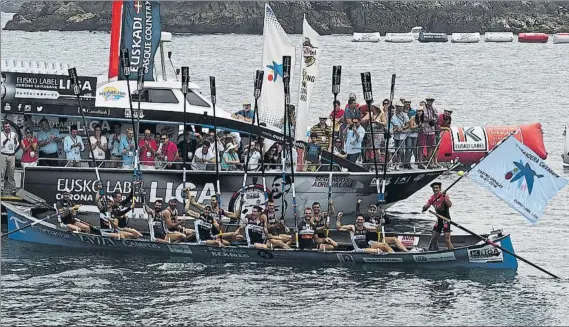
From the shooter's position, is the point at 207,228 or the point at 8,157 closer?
the point at 207,228

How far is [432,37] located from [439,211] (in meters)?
115

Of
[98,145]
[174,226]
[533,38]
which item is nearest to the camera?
[174,226]

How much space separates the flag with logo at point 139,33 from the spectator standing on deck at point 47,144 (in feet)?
9.07

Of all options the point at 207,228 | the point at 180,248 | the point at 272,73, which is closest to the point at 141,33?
the point at 272,73

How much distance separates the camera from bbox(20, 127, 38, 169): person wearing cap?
125 feet

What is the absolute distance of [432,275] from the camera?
3406 cm

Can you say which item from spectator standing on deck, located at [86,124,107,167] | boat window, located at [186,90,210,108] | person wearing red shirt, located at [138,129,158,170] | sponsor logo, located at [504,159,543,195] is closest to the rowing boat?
sponsor logo, located at [504,159,543,195]

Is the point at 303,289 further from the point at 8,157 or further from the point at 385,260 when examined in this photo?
the point at 8,157

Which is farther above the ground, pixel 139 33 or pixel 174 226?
pixel 139 33

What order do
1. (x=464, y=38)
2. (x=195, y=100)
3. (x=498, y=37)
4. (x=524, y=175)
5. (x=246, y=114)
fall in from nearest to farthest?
(x=524, y=175), (x=195, y=100), (x=246, y=114), (x=464, y=38), (x=498, y=37)

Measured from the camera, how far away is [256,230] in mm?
35188

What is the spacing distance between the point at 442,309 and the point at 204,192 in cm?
977

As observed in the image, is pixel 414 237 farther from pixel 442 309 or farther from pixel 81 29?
pixel 81 29

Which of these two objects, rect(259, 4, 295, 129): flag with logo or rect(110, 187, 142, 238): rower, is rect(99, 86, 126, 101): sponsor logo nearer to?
rect(110, 187, 142, 238): rower
